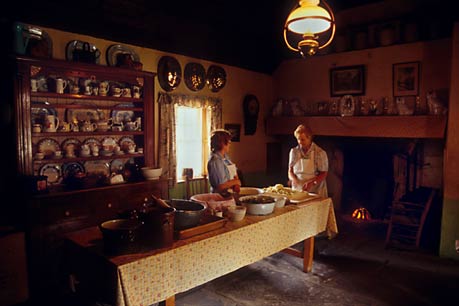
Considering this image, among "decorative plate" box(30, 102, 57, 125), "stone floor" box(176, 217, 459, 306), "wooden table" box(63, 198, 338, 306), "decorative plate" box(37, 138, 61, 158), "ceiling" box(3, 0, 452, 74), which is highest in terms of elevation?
"ceiling" box(3, 0, 452, 74)

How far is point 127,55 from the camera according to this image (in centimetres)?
426

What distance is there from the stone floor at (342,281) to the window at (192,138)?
6.75ft

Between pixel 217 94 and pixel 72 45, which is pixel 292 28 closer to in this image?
pixel 72 45

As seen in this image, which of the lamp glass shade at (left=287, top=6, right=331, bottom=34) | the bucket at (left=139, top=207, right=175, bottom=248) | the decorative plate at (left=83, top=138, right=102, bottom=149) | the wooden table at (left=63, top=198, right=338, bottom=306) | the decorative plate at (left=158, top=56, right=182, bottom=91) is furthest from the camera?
the decorative plate at (left=158, top=56, right=182, bottom=91)

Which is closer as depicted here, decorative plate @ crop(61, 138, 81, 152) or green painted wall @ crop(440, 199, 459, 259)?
decorative plate @ crop(61, 138, 81, 152)

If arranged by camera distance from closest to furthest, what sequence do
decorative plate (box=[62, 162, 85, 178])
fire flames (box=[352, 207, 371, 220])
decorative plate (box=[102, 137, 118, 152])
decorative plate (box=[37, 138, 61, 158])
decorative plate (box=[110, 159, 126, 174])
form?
decorative plate (box=[37, 138, 61, 158]), decorative plate (box=[62, 162, 85, 178]), decorative plate (box=[102, 137, 118, 152]), decorative plate (box=[110, 159, 126, 174]), fire flames (box=[352, 207, 371, 220])

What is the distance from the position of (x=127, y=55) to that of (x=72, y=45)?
0.63 meters

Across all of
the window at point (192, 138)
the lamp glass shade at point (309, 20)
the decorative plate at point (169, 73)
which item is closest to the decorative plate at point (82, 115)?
the decorative plate at point (169, 73)

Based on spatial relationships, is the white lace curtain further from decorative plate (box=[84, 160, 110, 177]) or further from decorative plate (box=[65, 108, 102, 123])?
decorative plate (box=[65, 108, 102, 123])

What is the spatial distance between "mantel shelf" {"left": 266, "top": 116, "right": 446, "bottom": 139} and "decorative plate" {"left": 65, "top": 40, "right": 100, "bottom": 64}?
3715 millimetres

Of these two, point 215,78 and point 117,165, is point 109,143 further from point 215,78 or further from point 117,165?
point 215,78

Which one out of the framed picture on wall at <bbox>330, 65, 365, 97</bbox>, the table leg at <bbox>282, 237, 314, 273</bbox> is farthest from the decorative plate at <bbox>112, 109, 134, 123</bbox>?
the framed picture on wall at <bbox>330, 65, 365, 97</bbox>

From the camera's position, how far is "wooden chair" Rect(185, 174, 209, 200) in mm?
5213

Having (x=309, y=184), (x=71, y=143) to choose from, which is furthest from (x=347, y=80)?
(x=71, y=143)
